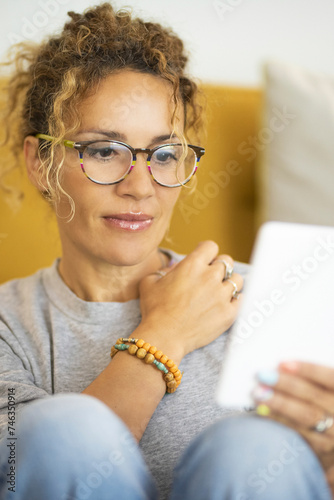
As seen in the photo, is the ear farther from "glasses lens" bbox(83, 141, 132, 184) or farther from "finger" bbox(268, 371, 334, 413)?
"finger" bbox(268, 371, 334, 413)

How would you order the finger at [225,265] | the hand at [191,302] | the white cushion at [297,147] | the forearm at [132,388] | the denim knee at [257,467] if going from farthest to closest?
1. the white cushion at [297,147]
2. the finger at [225,265]
3. the hand at [191,302]
4. the forearm at [132,388]
5. the denim knee at [257,467]

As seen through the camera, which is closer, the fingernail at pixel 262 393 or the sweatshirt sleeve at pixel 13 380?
the fingernail at pixel 262 393

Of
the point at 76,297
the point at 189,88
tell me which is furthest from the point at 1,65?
the point at 76,297

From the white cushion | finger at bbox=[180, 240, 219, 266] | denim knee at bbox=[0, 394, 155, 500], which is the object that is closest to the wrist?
finger at bbox=[180, 240, 219, 266]

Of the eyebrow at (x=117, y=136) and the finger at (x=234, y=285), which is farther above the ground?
the eyebrow at (x=117, y=136)

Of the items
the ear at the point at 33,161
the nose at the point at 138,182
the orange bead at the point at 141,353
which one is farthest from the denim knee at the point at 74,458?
the ear at the point at 33,161

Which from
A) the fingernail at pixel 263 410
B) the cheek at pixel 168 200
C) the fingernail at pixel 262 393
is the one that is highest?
the cheek at pixel 168 200

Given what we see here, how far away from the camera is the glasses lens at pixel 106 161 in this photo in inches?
31.2

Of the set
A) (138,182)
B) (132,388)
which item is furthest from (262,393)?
(138,182)

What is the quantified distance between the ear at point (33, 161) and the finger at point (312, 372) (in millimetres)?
572

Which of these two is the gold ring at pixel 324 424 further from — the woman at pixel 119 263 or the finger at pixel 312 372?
the woman at pixel 119 263

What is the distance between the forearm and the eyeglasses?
248 mm

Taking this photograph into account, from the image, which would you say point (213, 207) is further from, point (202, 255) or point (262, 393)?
point (262, 393)

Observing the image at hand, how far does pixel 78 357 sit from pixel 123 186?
286 millimetres
